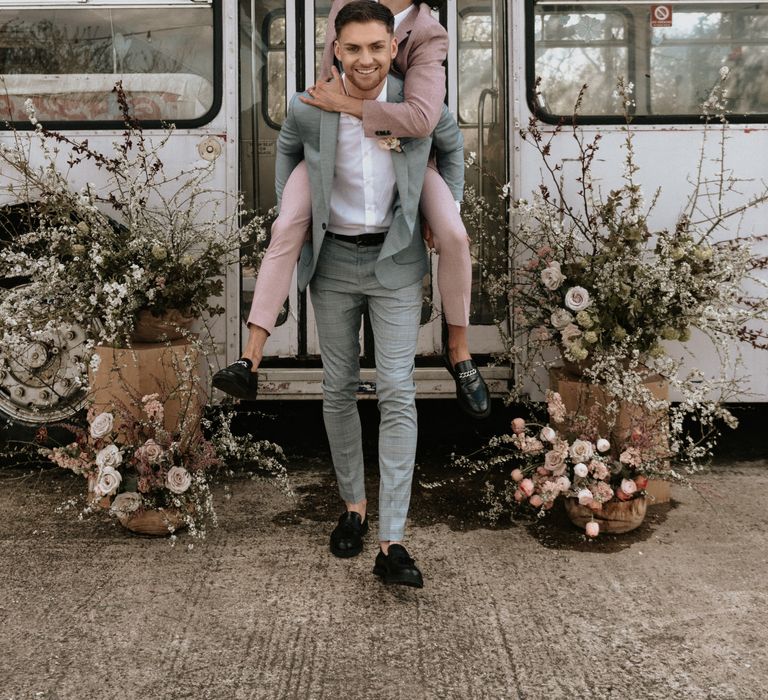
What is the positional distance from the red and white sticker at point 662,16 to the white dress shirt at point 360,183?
1751 millimetres

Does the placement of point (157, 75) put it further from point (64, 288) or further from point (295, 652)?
point (295, 652)

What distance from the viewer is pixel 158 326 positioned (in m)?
4.08

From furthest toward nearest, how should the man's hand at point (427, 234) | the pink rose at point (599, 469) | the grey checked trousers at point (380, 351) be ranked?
the pink rose at point (599, 469)
the man's hand at point (427, 234)
the grey checked trousers at point (380, 351)

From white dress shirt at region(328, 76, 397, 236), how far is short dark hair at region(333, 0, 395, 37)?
0.22 m

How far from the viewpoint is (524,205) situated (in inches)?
159

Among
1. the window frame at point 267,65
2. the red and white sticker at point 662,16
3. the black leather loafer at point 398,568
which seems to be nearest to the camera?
the black leather loafer at point 398,568

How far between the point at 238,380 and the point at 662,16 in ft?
8.82

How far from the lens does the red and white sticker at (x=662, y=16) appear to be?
14.0 feet

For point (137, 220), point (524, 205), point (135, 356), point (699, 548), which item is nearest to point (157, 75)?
point (137, 220)

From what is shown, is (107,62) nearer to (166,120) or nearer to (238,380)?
(166,120)

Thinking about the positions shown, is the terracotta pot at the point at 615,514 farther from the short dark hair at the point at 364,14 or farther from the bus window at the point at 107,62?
the bus window at the point at 107,62

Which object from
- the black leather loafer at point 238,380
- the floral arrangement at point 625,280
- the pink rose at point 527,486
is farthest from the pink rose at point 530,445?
the black leather loafer at point 238,380

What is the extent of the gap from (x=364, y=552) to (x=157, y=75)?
2.46m

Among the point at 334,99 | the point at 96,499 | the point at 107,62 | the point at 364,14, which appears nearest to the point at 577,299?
the point at 334,99
